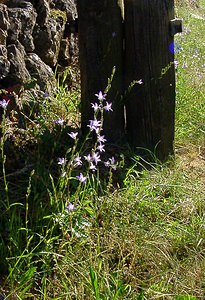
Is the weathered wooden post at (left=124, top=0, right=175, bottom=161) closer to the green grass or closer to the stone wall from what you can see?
the green grass

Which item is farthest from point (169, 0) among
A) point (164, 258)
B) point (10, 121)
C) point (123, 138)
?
point (164, 258)

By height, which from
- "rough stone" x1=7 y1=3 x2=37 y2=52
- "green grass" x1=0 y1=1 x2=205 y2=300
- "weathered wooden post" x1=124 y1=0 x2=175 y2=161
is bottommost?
"green grass" x1=0 y1=1 x2=205 y2=300

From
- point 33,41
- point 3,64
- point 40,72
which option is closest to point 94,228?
point 3,64

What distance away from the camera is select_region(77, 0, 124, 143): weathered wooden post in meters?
3.59

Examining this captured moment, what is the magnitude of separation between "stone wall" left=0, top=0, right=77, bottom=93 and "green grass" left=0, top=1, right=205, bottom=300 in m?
0.32

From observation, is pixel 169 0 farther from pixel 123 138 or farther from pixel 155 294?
pixel 155 294

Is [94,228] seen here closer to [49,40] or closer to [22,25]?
[22,25]

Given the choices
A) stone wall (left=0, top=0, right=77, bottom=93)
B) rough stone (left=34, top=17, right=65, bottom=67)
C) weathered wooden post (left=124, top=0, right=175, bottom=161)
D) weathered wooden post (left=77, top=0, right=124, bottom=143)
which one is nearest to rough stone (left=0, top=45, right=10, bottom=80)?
stone wall (left=0, top=0, right=77, bottom=93)

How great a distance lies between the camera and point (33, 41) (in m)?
4.34

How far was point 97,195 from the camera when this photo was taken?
3242 millimetres

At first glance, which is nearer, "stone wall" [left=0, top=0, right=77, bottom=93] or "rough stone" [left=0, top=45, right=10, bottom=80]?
"rough stone" [left=0, top=45, right=10, bottom=80]

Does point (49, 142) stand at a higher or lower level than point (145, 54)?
lower

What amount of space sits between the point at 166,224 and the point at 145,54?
44.7 inches

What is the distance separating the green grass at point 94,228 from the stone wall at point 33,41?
1.05 feet
